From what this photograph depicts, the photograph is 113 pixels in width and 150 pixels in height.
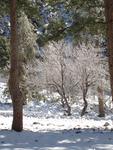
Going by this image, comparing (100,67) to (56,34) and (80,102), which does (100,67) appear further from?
(56,34)

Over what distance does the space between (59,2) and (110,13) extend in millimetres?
2006

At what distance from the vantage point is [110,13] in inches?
623

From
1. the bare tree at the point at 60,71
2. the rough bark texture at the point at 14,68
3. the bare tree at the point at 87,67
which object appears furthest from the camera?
the bare tree at the point at 60,71

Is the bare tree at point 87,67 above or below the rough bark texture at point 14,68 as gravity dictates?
above

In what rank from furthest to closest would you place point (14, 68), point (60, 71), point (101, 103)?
point (60, 71) < point (101, 103) < point (14, 68)

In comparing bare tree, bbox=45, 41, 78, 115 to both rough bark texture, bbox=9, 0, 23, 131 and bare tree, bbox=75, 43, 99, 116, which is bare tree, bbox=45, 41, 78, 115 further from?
rough bark texture, bbox=9, 0, 23, 131

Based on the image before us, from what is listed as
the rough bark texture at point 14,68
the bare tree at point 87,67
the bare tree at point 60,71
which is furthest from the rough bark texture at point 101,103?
the rough bark texture at point 14,68

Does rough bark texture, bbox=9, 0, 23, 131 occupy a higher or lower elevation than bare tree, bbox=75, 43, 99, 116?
lower

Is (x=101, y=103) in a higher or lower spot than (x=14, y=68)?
lower

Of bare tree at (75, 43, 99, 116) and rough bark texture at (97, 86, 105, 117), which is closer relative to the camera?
rough bark texture at (97, 86, 105, 117)

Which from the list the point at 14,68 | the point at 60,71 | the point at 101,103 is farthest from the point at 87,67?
the point at 14,68

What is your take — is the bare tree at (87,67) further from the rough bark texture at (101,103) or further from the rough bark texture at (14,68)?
the rough bark texture at (14,68)

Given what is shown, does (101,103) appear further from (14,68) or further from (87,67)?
(14,68)

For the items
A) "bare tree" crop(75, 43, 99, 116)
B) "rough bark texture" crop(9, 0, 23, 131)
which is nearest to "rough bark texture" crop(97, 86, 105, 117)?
"bare tree" crop(75, 43, 99, 116)
